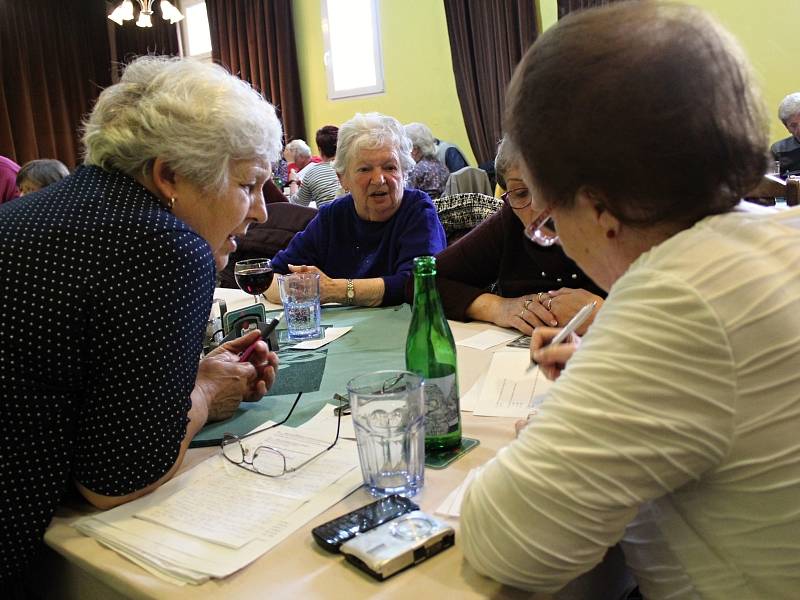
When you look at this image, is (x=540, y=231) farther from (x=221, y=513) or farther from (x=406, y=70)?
(x=406, y=70)

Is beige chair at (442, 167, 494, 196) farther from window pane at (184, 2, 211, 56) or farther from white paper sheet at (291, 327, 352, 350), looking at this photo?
window pane at (184, 2, 211, 56)

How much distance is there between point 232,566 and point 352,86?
6935 millimetres

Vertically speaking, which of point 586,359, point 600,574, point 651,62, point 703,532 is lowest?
point 600,574

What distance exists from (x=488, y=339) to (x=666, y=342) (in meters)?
1.04

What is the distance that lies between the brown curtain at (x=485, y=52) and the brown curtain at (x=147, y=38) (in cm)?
416

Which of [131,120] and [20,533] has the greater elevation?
[131,120]

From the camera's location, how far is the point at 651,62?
64 cm

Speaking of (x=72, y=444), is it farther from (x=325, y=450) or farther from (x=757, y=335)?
(x=757, y=335)

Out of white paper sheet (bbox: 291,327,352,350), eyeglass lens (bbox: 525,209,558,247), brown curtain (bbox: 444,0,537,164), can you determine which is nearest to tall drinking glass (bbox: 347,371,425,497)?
eyeglass lens (bbox: 525,209,558,247)

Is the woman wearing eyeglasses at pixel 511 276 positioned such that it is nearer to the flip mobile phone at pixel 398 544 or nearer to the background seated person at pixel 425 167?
the flip mobile phone at pixel 398 544

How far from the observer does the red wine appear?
1920 millimetres

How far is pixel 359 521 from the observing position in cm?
83

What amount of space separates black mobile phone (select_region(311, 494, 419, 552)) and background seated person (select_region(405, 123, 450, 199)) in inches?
161

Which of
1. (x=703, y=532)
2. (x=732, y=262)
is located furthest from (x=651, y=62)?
(x=703, y=532)
